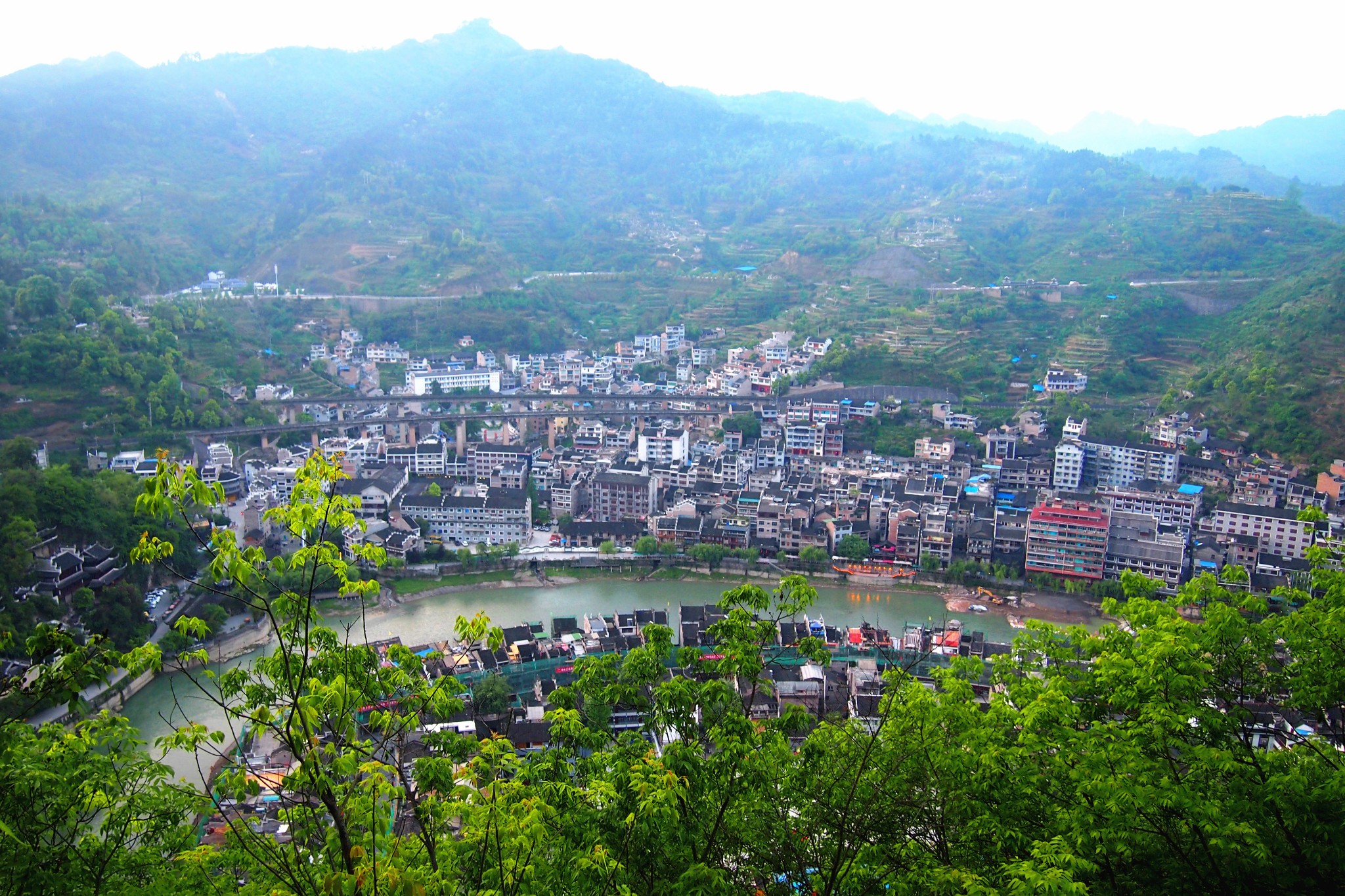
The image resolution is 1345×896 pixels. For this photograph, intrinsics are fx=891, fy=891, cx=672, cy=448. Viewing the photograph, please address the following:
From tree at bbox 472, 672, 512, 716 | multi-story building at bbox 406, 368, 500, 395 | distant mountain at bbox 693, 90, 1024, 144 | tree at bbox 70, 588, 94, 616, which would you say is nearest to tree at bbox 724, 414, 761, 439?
multi-story building at bbox 406, 368, 500, 395

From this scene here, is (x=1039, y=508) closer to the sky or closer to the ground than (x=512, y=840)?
closer to the ground

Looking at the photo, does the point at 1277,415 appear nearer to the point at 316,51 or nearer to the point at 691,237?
the point at 691,237

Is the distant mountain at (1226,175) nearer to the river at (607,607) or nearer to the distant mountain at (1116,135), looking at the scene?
the distant mountain at (1116,135)

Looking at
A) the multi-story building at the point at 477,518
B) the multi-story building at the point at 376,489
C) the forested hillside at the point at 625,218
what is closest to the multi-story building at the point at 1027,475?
the forested hillside at the point at 625,218

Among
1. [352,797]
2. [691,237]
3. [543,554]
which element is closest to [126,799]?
[352,797]

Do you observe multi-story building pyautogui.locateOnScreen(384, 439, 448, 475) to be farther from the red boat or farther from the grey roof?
the grey roof

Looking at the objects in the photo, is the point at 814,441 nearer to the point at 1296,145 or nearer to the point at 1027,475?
the point at 1027,475

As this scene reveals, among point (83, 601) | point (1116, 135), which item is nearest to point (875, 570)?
point (83, 601)
